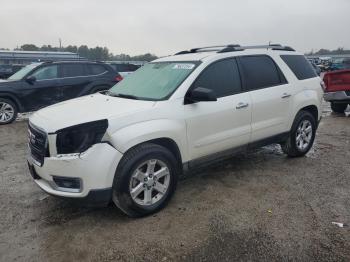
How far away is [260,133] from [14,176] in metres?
3.76

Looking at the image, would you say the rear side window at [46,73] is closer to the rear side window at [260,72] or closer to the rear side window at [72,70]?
the rear side window at [72,70]

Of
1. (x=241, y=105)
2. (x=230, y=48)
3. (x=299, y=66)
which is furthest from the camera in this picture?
(x=299, y=66)

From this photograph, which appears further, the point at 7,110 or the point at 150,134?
the point at 7,110

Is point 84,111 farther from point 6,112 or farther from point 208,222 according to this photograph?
point 6,112

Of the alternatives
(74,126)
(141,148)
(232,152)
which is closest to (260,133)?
(232,152)

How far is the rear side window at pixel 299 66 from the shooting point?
5.57m

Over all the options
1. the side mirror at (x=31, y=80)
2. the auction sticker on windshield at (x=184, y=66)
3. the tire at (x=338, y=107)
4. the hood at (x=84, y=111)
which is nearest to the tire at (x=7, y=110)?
the side mirror at (x=31, y=80)

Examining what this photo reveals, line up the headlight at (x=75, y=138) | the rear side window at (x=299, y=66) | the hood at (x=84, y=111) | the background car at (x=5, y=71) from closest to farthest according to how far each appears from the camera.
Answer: the headlight at (x=75, y=138)
the hood at (x=84, y=111)
the rear side window at (x=299, y=66)
the background car at (x=5, y=71)

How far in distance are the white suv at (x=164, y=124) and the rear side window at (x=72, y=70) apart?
5605mm

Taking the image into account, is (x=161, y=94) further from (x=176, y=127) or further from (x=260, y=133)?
(x=260, y=133)

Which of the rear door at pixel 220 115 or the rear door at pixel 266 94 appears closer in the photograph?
the rear door at pixel 220 115

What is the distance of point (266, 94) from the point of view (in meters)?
Result: 4.98

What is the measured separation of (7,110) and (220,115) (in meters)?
7.39

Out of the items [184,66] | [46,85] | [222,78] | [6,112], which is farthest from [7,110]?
[222,78]
